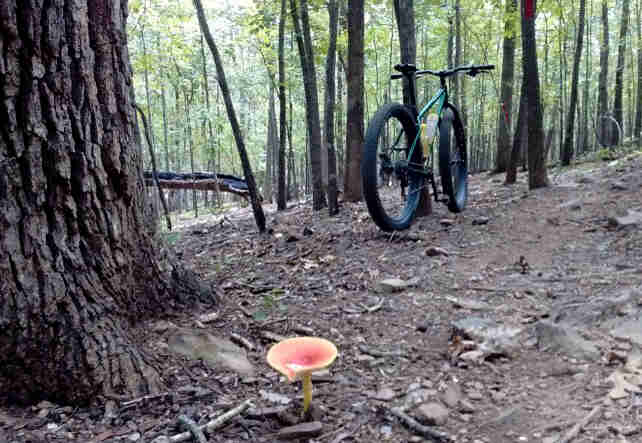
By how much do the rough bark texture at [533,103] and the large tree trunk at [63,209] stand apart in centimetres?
569

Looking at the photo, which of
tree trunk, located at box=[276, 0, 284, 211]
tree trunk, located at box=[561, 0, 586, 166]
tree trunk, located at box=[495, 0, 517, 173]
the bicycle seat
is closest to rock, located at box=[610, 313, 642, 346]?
the bicycle seat

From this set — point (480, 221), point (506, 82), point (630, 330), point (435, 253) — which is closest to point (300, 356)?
point (630, 330)

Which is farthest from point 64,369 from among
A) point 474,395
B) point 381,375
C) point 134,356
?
point 474,395

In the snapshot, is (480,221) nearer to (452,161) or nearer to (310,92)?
(452,161)

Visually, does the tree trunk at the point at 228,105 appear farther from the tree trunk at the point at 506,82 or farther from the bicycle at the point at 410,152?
the tree trunk at the point at 506,82

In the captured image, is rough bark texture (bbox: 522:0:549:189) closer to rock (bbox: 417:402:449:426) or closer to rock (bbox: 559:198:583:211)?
rock (bbox: 559:198:583:211)

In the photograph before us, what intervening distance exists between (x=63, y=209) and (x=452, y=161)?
483 cm

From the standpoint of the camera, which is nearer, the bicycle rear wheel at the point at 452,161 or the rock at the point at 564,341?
the rock at the point at 564,341

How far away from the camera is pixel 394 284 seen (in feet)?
11.4

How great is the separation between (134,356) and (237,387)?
0.52 metres

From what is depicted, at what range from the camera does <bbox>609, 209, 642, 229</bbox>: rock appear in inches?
164

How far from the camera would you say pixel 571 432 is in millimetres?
1693

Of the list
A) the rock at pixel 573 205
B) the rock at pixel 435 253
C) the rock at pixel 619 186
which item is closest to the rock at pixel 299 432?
the rock at pixel 435 253

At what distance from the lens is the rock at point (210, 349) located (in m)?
2.37
